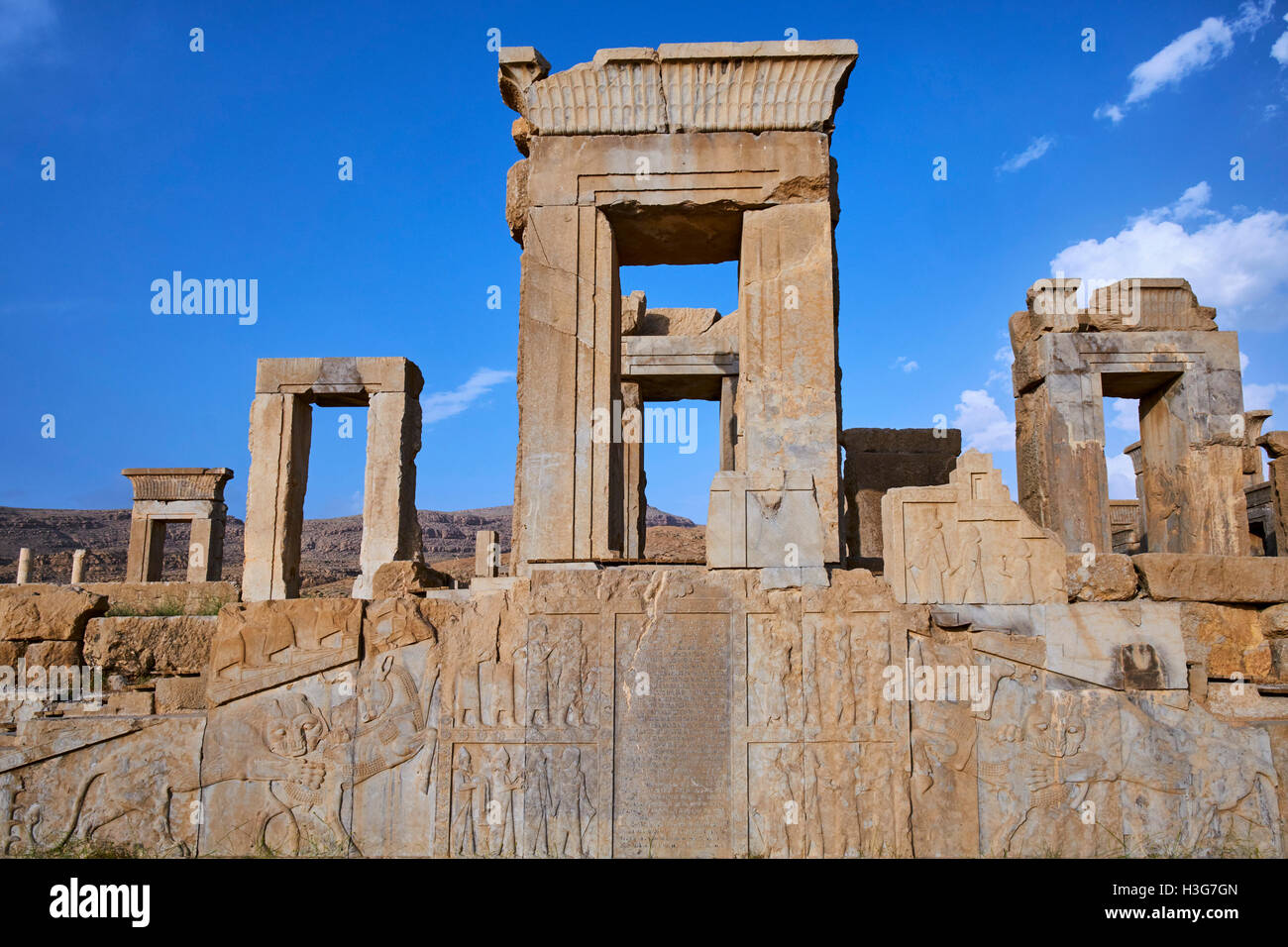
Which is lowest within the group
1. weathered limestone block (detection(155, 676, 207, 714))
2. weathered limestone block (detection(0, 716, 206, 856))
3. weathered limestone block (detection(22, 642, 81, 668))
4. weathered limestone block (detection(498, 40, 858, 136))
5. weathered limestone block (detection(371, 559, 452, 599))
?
weathered limestone block (detection(0, 716, 206, 856))

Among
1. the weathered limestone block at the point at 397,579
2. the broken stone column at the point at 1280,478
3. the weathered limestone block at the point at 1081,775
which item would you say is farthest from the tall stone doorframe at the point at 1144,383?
the weathered limestone block at the point at 397,579

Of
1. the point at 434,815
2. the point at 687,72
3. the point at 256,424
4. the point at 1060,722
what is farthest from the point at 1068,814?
the point at 256,424

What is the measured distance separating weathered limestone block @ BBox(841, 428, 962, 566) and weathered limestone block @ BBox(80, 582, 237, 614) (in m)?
6.63

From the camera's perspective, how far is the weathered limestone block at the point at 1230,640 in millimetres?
5270

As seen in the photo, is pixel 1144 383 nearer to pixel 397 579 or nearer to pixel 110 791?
pixel 397 579

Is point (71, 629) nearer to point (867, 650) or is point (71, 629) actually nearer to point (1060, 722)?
point (867, 650)

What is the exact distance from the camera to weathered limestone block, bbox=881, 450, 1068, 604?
507cm

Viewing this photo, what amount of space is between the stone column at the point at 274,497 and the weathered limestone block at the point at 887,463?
661 centimetres

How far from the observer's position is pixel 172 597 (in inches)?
339

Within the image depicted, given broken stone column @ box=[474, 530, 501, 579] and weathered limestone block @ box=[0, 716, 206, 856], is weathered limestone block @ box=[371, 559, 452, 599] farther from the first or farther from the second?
broken stone column @ box=[474, 530, 501, 579]

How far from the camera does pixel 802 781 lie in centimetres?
477

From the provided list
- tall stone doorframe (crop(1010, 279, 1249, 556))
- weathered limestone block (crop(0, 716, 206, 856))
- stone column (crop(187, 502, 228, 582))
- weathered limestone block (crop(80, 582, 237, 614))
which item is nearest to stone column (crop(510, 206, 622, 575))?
weathered limestone block (crop(0, 716, 206, 856))

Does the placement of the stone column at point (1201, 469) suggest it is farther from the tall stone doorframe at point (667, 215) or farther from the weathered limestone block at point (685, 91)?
the weathered limestone block at point (685, 91)

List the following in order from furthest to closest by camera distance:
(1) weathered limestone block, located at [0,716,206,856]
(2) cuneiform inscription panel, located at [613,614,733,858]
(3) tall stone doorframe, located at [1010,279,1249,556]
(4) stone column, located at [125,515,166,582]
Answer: (4) stone column, located at [125,515,166,582] → (3) tall stone doorframe, located at [1010,279,1249,556] → (1) weathered limestone block, located at [0,716,206,856] → (2) cuneiform inscription panel, located at [613,614,733,858]
